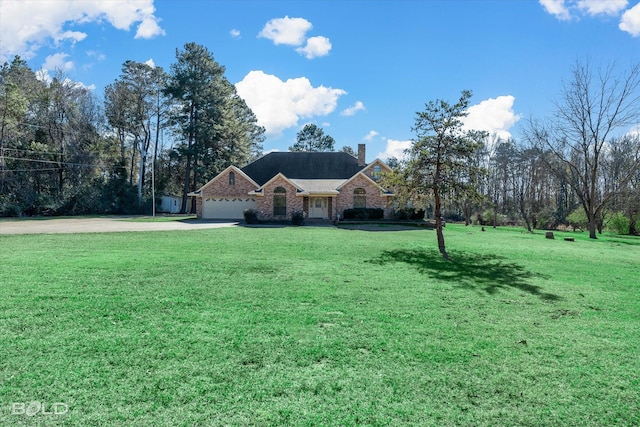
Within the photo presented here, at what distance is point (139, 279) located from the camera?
6.59 metres

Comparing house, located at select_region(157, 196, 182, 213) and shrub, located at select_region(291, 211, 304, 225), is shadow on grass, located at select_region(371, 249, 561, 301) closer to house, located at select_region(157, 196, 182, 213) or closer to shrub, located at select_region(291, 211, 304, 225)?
shrub, located at select_region(291, 211, 304, 225)

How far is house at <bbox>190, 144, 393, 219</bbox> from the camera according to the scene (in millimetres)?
27781

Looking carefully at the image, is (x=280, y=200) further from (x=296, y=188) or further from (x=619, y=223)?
(x=619, y=223)

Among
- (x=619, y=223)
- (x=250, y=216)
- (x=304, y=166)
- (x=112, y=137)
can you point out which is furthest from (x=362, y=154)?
(x=112, y=137)

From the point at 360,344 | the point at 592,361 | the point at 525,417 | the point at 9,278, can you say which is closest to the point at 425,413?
the point at 525,417

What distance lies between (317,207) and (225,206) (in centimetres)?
802

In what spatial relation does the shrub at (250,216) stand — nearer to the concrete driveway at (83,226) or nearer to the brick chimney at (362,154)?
the concrete driveway at (83,226)

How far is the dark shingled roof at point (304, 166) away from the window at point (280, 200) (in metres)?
4.16

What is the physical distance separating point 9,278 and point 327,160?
93.0 ft

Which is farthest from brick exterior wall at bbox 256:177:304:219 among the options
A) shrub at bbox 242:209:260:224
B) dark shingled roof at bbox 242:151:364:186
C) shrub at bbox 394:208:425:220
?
shrub at bbox 394:208:425:220

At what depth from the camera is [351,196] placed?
27766mm

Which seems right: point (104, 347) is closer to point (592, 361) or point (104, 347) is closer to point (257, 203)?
point (592, 361)

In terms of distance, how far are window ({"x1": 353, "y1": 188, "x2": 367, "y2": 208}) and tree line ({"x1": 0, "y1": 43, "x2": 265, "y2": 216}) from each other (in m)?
17.0

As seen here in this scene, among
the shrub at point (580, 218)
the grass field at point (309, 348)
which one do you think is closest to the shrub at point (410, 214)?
the shrub at point (580, 218)
